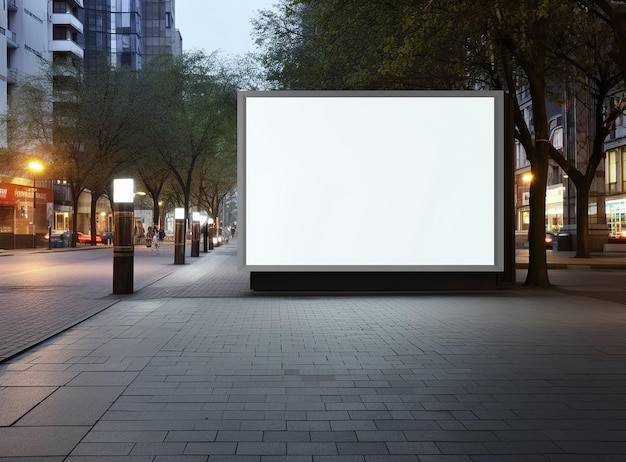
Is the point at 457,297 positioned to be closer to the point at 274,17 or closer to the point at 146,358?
the point at 146,358

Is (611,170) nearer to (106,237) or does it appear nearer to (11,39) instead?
(106,237)

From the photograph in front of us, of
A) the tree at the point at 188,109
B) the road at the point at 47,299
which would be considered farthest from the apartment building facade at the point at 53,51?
the road at the point at 47,299

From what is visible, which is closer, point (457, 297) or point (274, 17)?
point (457, 297)

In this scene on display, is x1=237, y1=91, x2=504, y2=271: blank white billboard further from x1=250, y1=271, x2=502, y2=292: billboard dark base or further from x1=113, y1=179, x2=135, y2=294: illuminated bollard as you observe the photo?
x1=113, y1=179, x2=135, y2=294: illuminated bollard

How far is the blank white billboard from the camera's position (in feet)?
44.2

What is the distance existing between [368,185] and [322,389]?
27.1ft

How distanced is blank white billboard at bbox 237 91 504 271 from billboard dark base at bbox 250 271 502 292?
0.44 meters

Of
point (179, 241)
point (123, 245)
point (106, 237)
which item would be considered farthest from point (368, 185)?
point (106, 237)

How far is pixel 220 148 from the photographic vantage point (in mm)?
45062

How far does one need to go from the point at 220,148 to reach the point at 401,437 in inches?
1648

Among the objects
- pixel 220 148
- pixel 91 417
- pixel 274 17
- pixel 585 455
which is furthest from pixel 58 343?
pixel 220 148

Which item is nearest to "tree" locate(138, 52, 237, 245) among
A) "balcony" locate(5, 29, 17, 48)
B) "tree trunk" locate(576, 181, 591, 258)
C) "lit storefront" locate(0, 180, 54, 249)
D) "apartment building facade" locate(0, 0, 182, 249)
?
"apartment building facade" locate(0, 0, 182, 249)

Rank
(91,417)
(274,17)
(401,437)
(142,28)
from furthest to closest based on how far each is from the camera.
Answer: (142,28), (274,17), (91,417), (401,437)

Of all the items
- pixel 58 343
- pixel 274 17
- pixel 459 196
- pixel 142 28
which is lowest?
pixel 58 343
